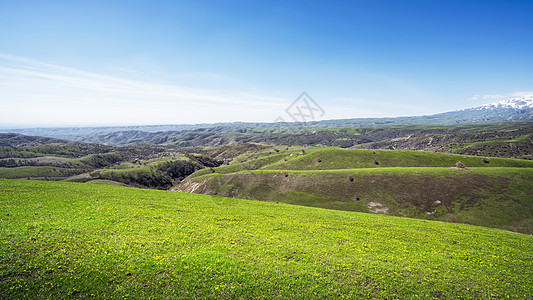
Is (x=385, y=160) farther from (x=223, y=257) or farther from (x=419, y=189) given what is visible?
(x=223, y=257)

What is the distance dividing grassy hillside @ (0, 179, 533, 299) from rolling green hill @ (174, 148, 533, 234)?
1197 inches

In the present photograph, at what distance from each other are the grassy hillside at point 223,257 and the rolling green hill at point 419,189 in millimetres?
30403

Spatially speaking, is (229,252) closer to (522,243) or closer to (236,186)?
(522,243)

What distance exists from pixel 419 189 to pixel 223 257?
71.3 meters

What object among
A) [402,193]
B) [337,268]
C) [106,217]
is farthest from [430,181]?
[106,217]

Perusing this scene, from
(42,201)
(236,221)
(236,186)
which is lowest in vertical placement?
(236,186)

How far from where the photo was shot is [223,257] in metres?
18.9

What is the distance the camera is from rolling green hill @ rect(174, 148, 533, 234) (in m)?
55.9

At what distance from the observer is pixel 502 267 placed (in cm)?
2164

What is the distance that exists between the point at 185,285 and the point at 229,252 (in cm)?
552

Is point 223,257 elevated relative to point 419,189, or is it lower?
elevated

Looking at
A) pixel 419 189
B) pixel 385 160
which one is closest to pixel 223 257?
pixel 419 189

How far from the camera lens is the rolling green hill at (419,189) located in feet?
183

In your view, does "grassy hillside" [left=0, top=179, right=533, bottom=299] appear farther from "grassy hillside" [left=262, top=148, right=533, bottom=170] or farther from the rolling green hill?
"grassy hillside" [left=262, top=148, right=533, bottom=170]
